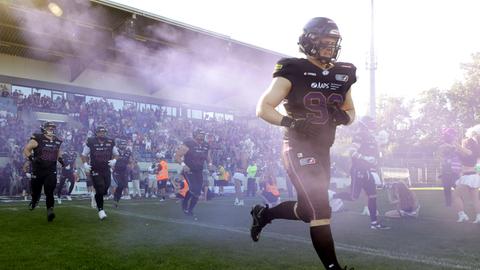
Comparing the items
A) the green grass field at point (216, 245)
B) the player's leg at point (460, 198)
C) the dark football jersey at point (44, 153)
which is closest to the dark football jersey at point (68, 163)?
the dark football jersey at point (44, 153)

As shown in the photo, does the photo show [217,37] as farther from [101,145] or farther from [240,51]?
[101,145]

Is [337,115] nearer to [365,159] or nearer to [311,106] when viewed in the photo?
[311,106]

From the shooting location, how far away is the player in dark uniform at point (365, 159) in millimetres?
8227

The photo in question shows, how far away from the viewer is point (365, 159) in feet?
27.0

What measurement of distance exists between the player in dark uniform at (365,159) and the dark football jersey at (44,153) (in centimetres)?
Result: 639

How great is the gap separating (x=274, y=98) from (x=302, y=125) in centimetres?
39

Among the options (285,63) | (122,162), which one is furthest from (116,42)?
(285,63)

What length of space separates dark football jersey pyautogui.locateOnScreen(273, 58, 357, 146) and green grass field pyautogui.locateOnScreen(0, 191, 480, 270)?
1717mm

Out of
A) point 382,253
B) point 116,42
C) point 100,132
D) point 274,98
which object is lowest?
point 382,253

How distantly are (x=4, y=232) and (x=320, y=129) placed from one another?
5992 mm

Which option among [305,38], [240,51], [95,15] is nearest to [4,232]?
[305,38]

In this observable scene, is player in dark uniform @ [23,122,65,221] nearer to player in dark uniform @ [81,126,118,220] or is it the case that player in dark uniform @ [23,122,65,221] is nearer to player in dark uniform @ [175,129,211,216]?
player in dark uniform @ [81,126,118,220]

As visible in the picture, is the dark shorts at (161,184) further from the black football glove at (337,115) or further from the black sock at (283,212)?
the black football glove at (337,115)

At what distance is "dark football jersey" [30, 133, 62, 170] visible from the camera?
936cm
